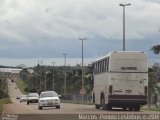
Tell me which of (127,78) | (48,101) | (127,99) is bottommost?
(48,101)

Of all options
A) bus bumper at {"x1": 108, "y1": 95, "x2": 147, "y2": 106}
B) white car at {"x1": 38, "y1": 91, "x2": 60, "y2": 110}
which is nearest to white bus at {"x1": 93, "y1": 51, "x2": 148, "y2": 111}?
bus bumper at {"x1": 108, "y1": 95, "x2": 147, "y2": 106}

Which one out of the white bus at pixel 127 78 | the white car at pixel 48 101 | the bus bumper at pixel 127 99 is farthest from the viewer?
the white car at pixel 48 101

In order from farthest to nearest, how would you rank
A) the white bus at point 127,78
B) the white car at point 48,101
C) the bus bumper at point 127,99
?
the white car at point 48,101 → the bus bumper at point 127,99 → the white bus at point 127,78

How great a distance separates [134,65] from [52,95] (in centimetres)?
1251

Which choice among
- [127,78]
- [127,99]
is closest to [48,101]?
[127,99]

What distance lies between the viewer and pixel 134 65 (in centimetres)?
3806

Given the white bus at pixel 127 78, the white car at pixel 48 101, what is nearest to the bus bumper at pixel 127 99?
the white bus at pixel 127 78

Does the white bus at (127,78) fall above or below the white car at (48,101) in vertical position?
above

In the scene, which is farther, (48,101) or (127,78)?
(48,101)

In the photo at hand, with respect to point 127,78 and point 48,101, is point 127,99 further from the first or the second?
point 48,101

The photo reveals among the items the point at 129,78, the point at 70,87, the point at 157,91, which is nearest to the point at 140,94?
the point at 129,78

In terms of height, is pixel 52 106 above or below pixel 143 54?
below

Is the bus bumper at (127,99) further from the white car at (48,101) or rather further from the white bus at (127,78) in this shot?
the white car at (48,101)

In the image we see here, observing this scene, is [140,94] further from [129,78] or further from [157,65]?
[157,65]
